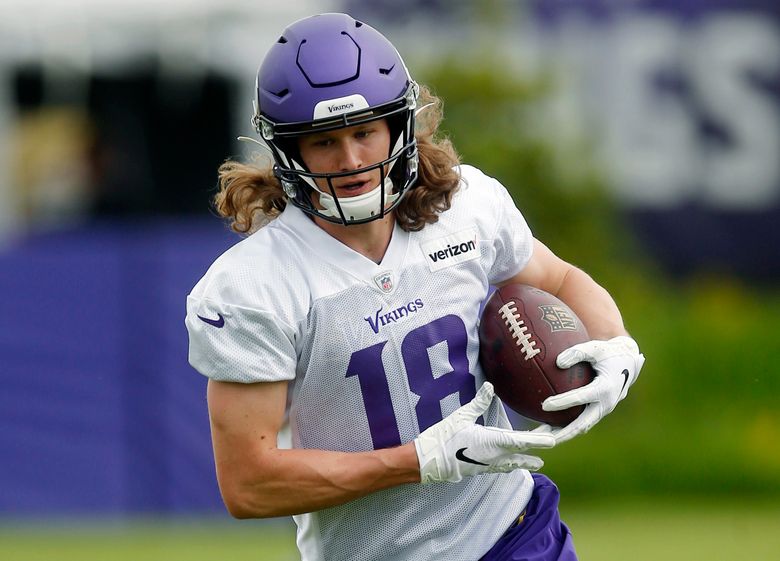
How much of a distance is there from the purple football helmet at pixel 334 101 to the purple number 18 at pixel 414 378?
1.06ft

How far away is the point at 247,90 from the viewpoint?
1207 cm

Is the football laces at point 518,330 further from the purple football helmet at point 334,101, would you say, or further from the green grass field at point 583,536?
the green grass field at point 583,536

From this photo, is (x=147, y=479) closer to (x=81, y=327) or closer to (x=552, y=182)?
(x=81, y=327)

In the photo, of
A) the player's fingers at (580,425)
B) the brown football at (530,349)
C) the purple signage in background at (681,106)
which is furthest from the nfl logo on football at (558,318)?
the purple signage in background at (681,106)

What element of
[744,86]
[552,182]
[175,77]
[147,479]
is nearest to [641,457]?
[552,182]

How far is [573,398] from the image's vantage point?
3.67 m

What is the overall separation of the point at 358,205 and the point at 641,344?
21.9ft

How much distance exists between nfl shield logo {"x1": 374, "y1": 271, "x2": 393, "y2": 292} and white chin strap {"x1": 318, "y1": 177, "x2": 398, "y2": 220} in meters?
0.16

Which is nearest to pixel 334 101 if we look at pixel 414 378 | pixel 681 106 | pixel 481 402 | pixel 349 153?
pixel 349 153

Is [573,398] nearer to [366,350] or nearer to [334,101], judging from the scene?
[366,350]

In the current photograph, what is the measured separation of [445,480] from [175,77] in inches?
360

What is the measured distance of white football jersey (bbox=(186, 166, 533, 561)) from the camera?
3.66 m

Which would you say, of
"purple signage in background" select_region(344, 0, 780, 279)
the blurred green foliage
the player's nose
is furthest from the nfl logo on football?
"purple signage in background" select_region(344, 0, 780, 279)

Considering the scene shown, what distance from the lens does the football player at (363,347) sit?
3658 millimetres
